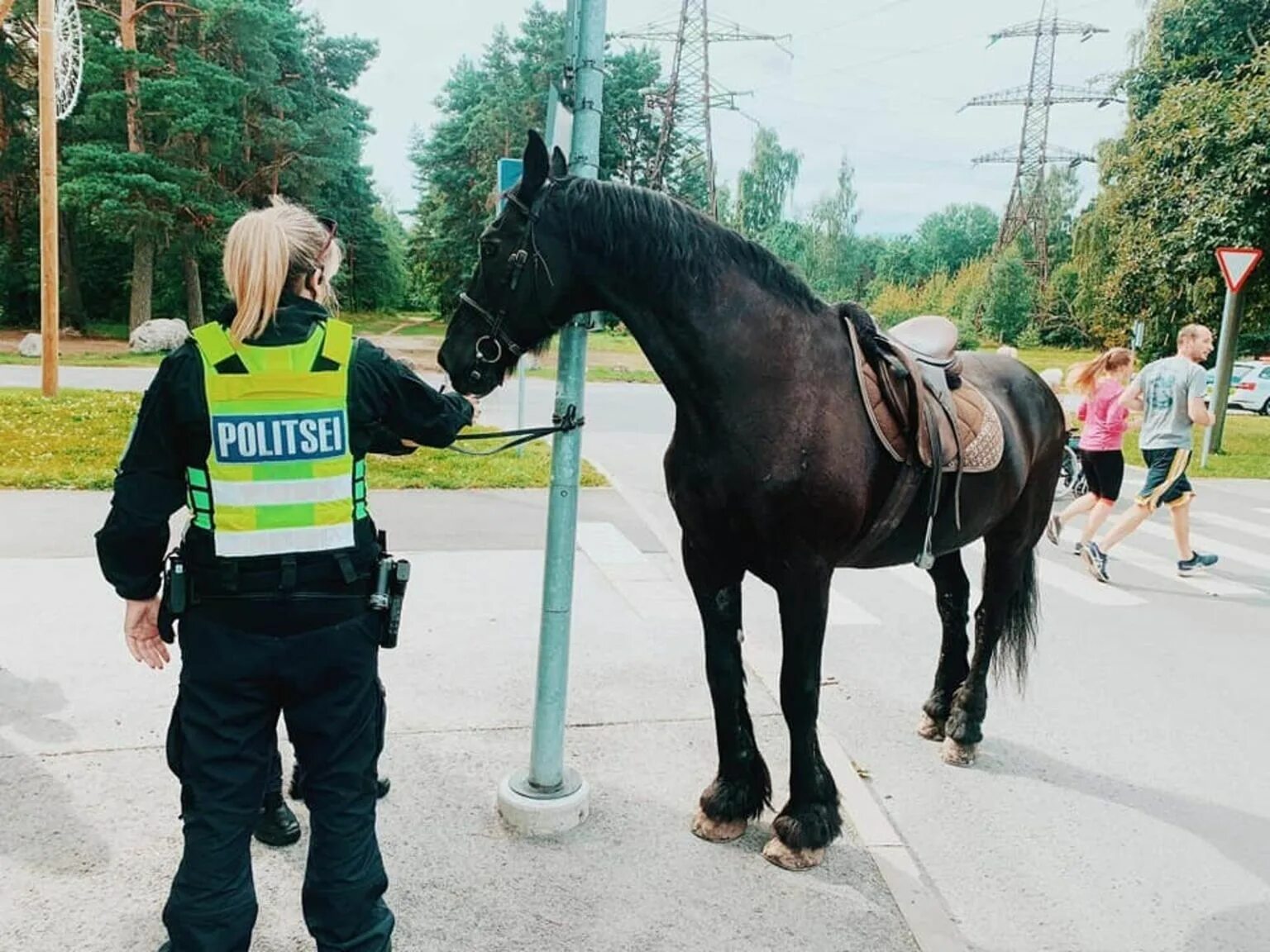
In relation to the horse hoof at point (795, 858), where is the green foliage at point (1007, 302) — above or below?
above

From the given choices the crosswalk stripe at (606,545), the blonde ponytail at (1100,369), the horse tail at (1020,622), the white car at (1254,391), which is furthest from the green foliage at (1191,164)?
the horse tail at (1020,622)

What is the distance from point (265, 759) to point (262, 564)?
1.69 ft

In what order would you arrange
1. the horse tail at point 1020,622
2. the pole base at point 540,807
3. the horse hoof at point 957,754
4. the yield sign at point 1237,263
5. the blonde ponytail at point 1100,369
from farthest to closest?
the yield sign at point 1237,263, the blonde ponytail at point 1100,369, the horse tail at point 1020,622, the horse hoof at point 957,754, the pole base at point 540,807

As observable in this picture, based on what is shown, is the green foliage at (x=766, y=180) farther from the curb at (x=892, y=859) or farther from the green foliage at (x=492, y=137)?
the curb at (x=892, y=859)

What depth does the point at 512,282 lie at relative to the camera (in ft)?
9.26

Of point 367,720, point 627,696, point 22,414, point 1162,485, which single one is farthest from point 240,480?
point 22,414

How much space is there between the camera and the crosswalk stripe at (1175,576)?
735 centimetres

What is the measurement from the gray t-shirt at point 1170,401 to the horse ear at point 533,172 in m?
6.60

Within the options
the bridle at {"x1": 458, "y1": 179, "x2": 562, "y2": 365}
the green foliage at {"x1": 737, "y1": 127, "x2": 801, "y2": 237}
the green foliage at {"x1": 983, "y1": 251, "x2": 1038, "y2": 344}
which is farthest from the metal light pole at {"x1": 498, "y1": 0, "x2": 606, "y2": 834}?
the green foliage at {"x1": 737, "y1": 127, "x2": 801, "y2": 237}

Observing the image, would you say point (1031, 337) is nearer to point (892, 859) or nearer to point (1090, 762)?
point (1090, 762)

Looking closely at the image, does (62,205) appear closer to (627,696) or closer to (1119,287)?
(1119,287)

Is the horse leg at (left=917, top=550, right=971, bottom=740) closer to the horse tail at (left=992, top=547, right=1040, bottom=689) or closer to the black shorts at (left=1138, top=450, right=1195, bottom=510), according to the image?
the horse tail at (left=992, top=547, right=1040, bottom=689)

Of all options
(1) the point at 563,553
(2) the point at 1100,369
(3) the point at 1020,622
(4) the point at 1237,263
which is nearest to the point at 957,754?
(3) the point at 1020,622

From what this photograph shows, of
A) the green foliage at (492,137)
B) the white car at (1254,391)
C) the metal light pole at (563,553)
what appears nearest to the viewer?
the metal light pole at (563,553)
